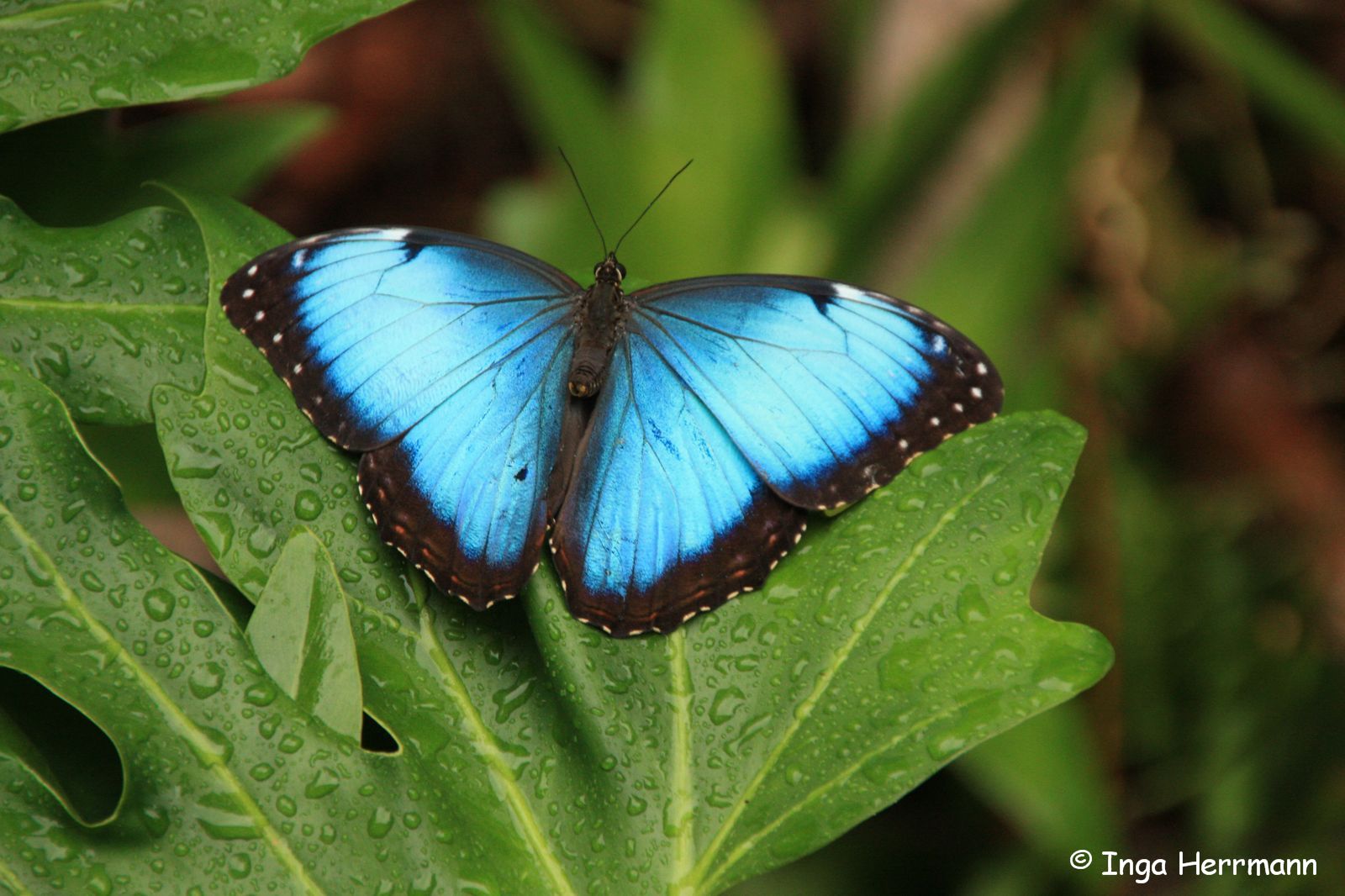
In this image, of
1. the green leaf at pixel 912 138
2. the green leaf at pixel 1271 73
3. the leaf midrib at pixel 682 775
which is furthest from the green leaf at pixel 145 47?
the green leaf at pixel 1271 73

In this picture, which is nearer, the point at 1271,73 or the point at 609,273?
the point at 609,273

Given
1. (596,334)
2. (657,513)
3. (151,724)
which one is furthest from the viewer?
(596,334)

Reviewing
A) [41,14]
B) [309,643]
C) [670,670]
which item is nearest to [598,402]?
[670,670]

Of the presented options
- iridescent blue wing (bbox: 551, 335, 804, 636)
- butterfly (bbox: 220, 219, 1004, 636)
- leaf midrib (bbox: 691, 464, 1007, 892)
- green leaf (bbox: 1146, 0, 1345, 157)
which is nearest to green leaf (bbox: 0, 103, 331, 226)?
butterfly (bbox: 220, 219, 1004, 636)

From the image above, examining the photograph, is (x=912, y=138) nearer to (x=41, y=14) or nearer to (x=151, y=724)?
(x=41, y=14)

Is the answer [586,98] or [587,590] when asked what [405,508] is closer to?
[587,590]

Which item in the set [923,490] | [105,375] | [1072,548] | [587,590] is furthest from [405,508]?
[1072,548]

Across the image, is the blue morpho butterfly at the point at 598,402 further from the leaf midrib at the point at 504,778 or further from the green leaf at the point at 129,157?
the green leaf at the point at 129,157

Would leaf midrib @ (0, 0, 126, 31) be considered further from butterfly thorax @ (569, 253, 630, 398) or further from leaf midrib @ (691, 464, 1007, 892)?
leaf midrib @ (691, 464, 1007, 892)
